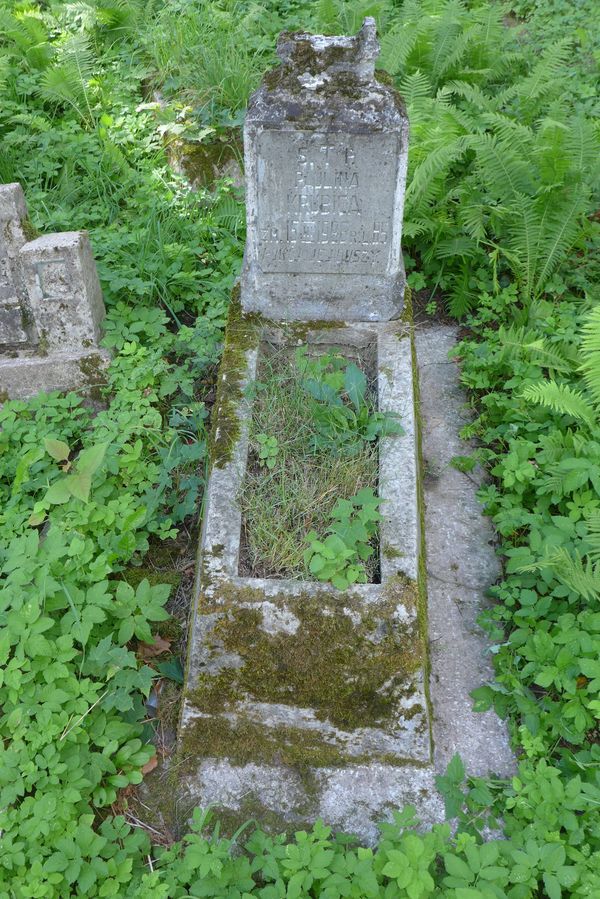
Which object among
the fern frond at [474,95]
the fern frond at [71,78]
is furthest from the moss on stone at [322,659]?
the fern frond at [71,78]

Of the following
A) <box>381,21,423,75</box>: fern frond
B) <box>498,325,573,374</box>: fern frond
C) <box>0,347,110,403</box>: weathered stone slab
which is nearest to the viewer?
<box>498,325,573,374</box>: fern frond

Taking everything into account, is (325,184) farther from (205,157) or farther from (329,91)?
(205,157)

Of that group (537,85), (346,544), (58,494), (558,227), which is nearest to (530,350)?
(558,227)

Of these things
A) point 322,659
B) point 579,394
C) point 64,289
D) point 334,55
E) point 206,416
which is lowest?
point 322,659

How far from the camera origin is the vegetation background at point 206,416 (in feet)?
7.52

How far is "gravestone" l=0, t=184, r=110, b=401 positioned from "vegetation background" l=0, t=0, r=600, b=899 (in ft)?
0.57

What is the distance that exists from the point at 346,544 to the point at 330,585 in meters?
0.16

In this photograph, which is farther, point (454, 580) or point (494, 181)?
point (494, 181)

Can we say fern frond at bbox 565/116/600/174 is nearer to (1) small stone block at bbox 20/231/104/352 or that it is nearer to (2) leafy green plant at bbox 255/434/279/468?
(2) leafy green plant at bbox 255/434/279/468

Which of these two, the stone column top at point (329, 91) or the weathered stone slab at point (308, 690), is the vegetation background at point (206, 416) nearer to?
the weathered stone slab at point (308, 690)

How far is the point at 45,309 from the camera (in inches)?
146

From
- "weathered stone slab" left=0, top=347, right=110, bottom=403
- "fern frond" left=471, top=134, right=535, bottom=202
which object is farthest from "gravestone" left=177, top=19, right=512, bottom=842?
"fern frond" left=471, top=134, right=535, bottom=202

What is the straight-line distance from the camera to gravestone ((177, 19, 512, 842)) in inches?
101

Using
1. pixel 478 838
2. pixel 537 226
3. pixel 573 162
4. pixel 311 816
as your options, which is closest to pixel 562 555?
pixel 478 838
